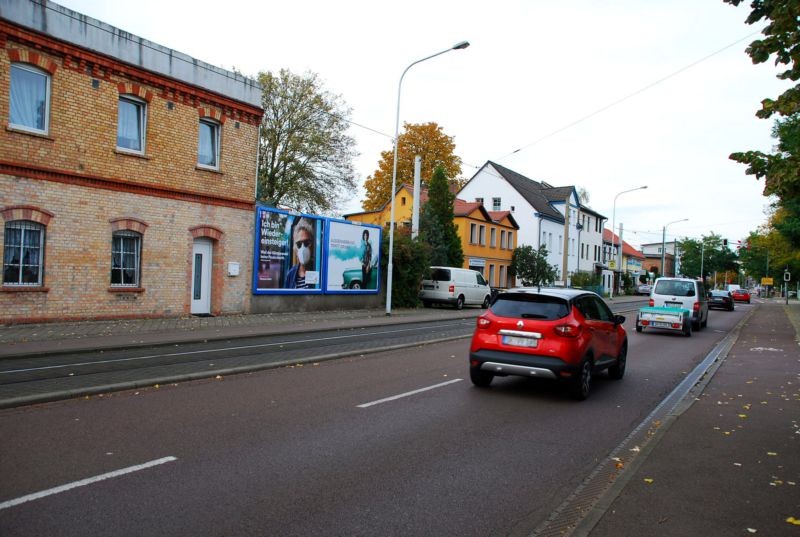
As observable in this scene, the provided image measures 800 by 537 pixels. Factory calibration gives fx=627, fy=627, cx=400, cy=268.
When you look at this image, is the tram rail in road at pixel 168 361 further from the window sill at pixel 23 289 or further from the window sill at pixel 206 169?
the window sill at pixel 206 169

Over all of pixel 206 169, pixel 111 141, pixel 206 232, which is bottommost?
pixel 206 232

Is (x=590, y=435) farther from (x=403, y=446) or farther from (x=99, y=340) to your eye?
(x=99, y=340)

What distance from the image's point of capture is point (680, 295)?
70.8ft

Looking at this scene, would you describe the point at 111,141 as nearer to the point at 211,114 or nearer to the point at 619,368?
the point at 211,114

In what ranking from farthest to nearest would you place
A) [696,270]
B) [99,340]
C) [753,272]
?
[696,270]
[753,272]
[99,340]

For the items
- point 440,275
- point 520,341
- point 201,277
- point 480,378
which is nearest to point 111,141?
point 201,277

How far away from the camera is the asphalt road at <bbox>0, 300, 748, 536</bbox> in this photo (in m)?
4.35

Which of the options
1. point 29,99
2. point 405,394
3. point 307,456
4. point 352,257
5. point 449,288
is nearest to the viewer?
point 307,456

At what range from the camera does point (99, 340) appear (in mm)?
13828

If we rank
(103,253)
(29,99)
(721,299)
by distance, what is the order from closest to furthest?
1. (29,99)
2. (103,253)
3. (721,299)

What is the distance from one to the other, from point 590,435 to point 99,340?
11.1 m

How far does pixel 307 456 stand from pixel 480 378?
4424 millimetres

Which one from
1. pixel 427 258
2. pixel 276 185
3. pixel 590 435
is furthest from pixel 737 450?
pixel 276 185

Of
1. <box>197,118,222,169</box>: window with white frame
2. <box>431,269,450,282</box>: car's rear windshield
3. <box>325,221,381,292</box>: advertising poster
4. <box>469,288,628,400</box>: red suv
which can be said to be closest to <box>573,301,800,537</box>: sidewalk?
<box>469,288,628,400</box>: red suv
